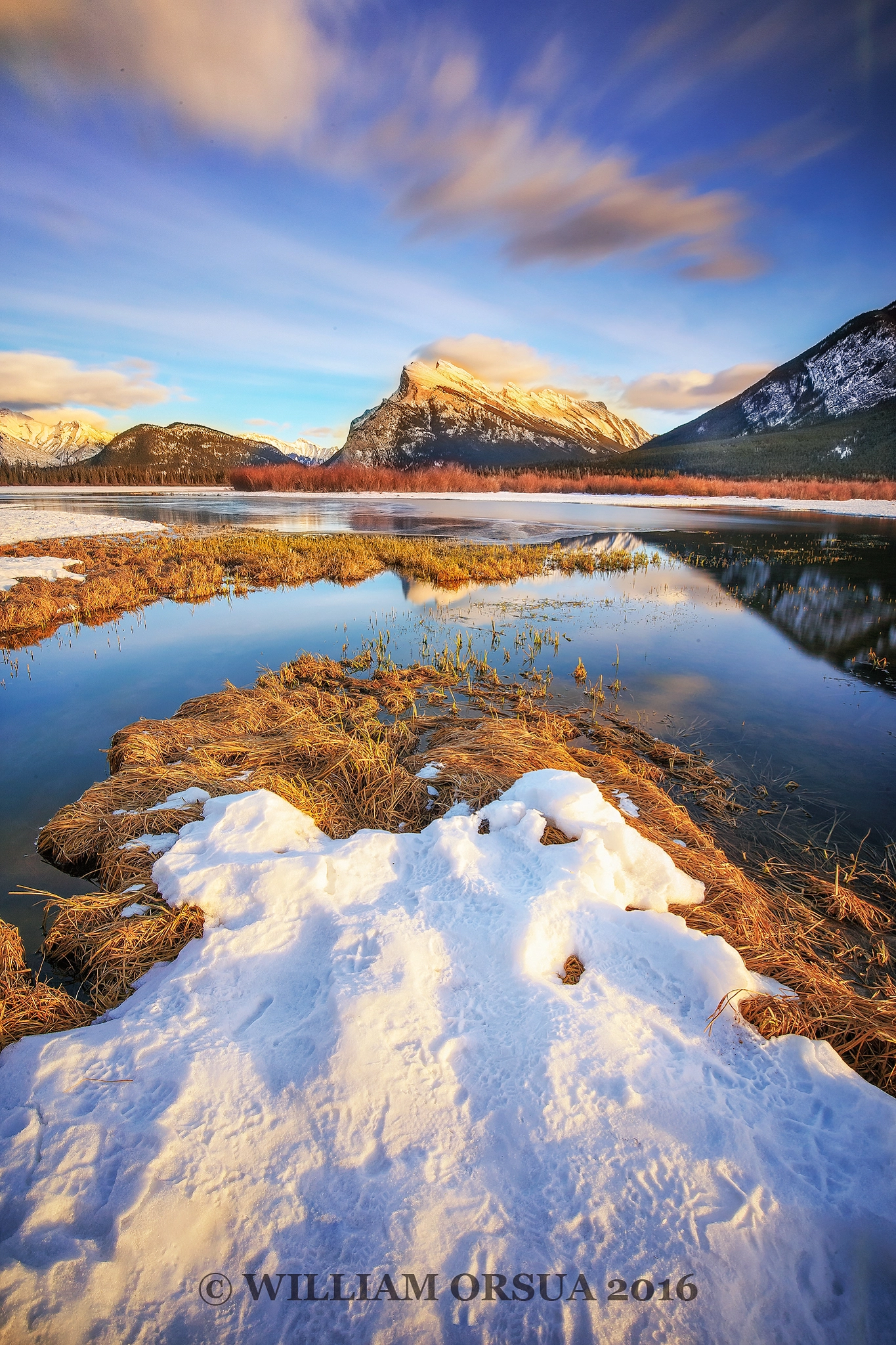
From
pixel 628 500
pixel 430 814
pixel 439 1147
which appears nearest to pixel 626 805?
pixel 430 814

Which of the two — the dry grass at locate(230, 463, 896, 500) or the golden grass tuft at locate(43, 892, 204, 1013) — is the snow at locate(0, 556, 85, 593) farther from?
the dry grass at locate(230, 463, 896, 500)

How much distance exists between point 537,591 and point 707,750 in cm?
1075

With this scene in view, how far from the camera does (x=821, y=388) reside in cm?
15575

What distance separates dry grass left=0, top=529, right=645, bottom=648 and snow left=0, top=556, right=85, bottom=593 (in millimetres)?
456

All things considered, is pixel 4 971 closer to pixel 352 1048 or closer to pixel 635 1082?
pixel 352 1048

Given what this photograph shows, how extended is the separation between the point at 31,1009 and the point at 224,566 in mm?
21162

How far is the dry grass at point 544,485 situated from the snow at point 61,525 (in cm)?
4831

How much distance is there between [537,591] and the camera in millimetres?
17500

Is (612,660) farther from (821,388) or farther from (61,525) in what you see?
(821,388)

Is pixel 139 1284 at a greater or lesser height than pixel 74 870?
greater

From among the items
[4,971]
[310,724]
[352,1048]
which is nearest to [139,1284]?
[352,1048]

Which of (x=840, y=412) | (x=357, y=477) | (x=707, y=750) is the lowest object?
(x=707, y=750)

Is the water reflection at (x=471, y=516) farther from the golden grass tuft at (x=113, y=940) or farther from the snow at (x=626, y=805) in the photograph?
the golden grass tuft at (x=113, y=940)

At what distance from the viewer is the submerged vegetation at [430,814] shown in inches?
133
